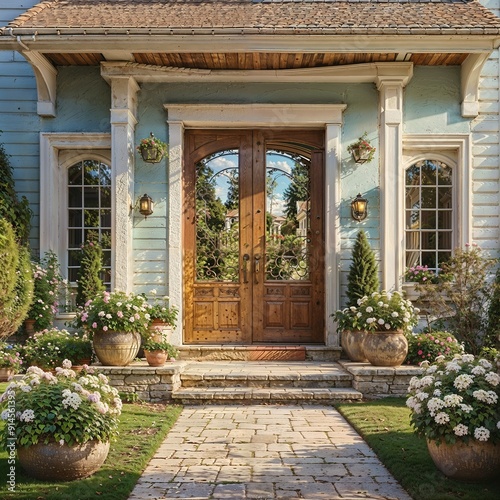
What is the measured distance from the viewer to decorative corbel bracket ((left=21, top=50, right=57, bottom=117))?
27.9ft

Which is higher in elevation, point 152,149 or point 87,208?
point 152,149

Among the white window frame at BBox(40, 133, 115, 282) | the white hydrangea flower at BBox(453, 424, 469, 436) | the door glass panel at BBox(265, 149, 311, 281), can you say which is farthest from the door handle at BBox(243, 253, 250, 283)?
the white hydrangea flower at BBox(453, 424, 469, 436)

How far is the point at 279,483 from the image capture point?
14.3 ft

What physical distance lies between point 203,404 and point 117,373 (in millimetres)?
1026

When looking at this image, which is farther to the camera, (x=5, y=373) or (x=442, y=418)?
(x=5, y=373)

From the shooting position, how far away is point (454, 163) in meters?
8.95

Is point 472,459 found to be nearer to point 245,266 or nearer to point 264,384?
point 264,384

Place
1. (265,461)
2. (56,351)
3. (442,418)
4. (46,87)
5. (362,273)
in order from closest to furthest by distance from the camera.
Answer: (442,418) < (265,461) < (56,351) < (362,273) < (46,87)

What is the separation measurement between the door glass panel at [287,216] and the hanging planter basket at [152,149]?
150 centimetres

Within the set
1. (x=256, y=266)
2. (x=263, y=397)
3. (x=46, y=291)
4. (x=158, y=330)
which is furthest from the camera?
(x=256, y=266)

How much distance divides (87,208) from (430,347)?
500cm

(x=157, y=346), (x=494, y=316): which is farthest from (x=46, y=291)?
(x=494, y=316)

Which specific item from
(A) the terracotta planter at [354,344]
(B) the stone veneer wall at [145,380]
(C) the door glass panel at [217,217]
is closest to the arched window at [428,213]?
(A) the terracotta planter at [354,344]

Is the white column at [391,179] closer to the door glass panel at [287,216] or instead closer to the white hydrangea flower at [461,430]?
the door glass panel at [287,216]
